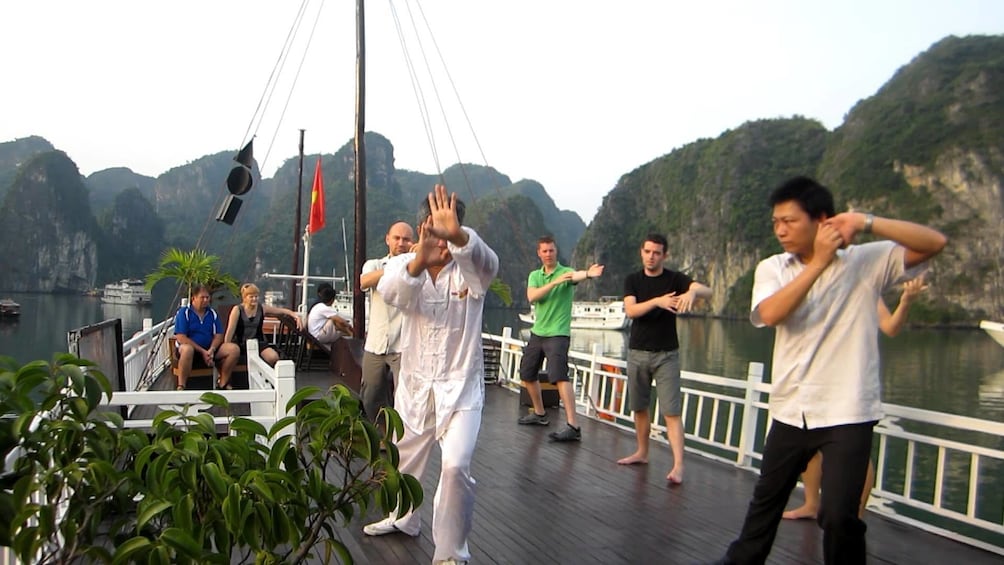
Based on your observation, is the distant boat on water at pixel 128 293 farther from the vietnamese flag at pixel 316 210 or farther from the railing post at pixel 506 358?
the railing post at pixel 506 358

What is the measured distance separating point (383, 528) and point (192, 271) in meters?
5.17

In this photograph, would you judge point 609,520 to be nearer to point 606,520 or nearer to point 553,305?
point 606,520

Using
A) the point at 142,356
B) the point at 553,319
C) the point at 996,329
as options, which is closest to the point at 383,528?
the point at 553,319

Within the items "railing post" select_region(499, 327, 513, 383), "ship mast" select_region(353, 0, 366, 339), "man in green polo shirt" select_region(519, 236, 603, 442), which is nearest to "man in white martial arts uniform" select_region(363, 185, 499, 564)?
"man in green polo shirt" select_region(519, 236, 603, 442)

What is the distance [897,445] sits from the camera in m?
16.5

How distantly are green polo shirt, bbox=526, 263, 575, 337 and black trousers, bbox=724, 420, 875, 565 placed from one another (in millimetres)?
3427

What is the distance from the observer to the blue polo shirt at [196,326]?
6715 millimetres

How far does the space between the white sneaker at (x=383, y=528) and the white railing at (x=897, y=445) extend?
2167 mm

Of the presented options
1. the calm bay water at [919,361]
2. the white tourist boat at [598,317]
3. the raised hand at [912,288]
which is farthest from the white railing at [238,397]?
the white tourist boat at [598,317]

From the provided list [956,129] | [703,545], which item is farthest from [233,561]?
[956,129]

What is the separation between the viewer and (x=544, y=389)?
7.92 m

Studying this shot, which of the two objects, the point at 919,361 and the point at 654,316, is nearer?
the point at 654,316

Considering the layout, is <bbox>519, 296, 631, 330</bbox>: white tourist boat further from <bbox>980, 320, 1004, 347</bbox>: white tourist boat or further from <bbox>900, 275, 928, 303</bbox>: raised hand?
<bbox>900, 275, 928, 303</bbox>: raised hand

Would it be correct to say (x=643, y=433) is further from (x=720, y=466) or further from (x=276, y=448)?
(x=276, y=448)
